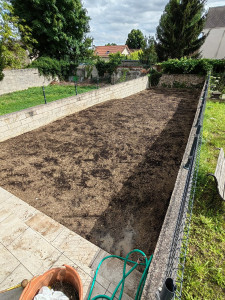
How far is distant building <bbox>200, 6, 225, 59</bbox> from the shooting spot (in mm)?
24906

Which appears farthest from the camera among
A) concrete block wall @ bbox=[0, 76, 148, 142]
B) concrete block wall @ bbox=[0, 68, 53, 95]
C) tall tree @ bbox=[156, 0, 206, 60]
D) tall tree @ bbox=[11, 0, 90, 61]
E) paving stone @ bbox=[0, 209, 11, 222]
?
tall tree @ bbox=[156, 0, 206, 60]

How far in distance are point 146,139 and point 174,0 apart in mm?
21315

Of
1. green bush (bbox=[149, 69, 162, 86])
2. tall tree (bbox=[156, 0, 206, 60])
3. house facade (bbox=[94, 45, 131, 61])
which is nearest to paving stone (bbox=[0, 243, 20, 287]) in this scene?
green bush (bbox=[149, 69, 162, 86])

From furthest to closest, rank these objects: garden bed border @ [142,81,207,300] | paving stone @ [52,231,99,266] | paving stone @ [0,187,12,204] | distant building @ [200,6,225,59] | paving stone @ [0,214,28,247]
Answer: distant building @ [200,6,225,59], paving stone @ [0,187,12,204], paving stone @ [0,214,28,247], paving stone @ [52,231,99,266], garden bed border @ [142,81,207,300]

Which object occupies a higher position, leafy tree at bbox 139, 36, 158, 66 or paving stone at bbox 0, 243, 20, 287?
leafy tree at bbox 139, 36, 158, 66

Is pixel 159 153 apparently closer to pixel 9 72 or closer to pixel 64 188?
pixel 64 188

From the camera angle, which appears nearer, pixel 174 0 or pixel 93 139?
pixel 93 139

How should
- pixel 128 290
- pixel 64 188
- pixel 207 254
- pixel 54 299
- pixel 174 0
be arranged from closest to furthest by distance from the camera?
1. pixel 54 299
2. pixel 128 290
3. pixel 207 254
4. pixel 64 188
5. pixel 174 0

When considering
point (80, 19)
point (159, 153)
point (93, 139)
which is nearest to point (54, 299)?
point (159, 153)

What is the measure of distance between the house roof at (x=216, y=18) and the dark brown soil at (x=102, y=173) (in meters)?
29.6

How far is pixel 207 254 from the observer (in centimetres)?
218

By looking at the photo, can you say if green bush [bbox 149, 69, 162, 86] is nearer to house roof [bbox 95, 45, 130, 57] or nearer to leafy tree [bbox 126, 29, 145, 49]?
house roof [bbox 95, 45, 130, 57]

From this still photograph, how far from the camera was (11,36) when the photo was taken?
14.0 metres

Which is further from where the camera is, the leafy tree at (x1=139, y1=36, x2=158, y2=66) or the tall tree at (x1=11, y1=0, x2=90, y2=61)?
the leafy tree at (x1=139, y1=36, x2=158, y2=66)
